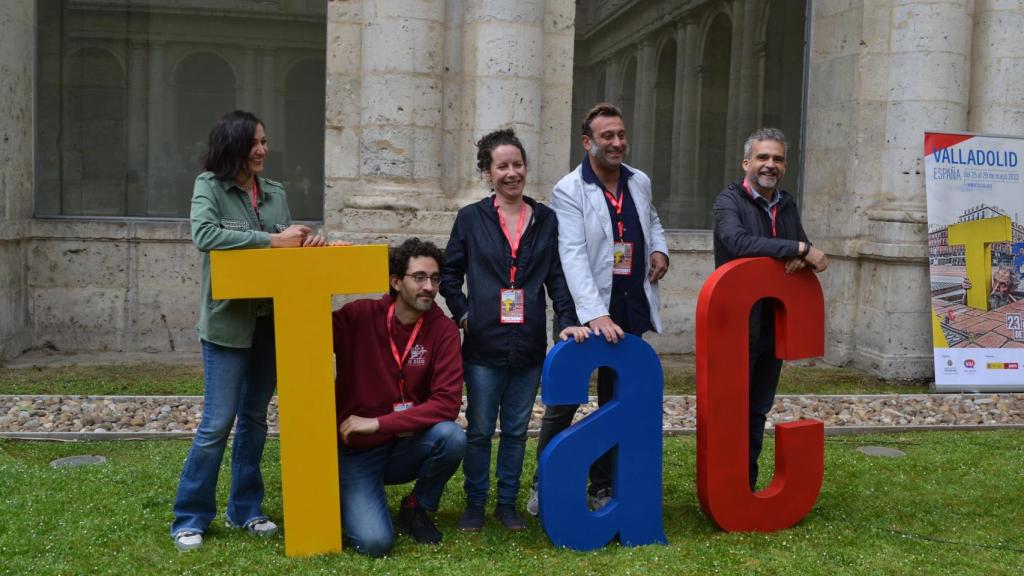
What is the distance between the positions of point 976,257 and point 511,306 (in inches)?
228

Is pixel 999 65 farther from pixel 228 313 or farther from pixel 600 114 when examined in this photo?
pixel 228 313

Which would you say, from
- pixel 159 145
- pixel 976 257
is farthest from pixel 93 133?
pixel 976 257

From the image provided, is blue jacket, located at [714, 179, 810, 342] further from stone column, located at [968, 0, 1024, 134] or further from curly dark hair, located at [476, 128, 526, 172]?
stone column, located at [968, 0, 1024, 134]

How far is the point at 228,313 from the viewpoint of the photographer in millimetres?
4102

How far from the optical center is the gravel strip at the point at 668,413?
21.2ft

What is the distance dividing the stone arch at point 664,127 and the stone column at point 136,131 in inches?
187

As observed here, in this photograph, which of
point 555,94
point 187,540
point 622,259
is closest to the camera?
point 187,540

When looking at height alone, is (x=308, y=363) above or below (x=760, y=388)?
above

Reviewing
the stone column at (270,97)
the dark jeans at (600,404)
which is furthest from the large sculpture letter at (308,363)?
the stone column at (270,97)

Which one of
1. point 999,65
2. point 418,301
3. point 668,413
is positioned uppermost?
point 999,65

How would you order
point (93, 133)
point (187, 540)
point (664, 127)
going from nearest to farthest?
1. point (187, 540)
2. point (93, 133)
3. point (664, 127)

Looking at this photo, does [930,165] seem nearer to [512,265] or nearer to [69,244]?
[512,265]

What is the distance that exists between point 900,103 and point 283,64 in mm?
5463

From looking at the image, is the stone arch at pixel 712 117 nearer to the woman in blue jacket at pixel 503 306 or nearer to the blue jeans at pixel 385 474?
the woman in blue jacket at pixel 503 306
